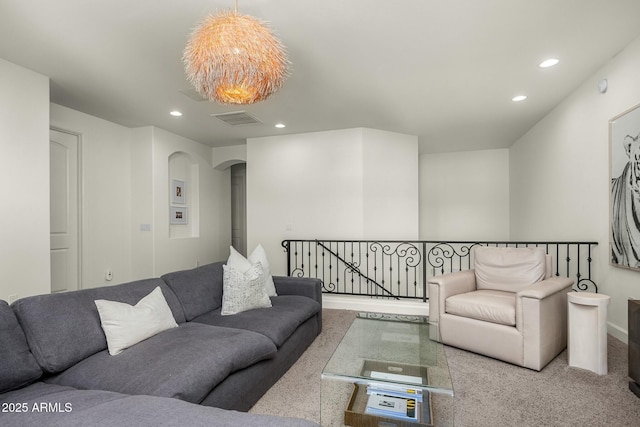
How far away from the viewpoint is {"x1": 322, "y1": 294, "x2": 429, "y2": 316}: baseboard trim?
154 inches

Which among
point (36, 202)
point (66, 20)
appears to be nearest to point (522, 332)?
point (66, 20)

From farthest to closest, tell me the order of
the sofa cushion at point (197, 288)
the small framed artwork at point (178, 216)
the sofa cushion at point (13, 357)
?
the small framed artwork at point (178, 216)
the sofa cushion at point (197, 288)
the sofa cushion at point (13, 357)

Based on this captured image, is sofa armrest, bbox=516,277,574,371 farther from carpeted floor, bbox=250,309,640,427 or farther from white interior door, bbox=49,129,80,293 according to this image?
white interior door, bbox=49,129,80,293

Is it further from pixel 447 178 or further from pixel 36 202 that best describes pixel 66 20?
pixel 447 178

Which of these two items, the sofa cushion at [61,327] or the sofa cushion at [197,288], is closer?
the sofa cushion at [61,327]

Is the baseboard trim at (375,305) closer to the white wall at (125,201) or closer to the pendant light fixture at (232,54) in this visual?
the white wall at (125,201)

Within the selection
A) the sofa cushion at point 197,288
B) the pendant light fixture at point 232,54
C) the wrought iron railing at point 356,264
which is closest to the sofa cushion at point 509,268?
the wrought iron railing at point 356,264

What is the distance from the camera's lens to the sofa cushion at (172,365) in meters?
1.42

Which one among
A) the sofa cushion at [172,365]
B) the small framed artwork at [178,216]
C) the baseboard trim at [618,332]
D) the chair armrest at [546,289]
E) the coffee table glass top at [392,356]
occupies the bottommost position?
the baseboard trim at [618,332]

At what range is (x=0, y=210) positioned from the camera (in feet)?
9.27

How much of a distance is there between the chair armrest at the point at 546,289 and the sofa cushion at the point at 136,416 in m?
2.14

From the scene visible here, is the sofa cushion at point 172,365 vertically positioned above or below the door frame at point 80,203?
below

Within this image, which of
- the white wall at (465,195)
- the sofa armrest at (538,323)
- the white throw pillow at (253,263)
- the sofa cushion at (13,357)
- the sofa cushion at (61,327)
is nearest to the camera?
the sofa cushion at (13,357)

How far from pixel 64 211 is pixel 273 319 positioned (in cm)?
351
